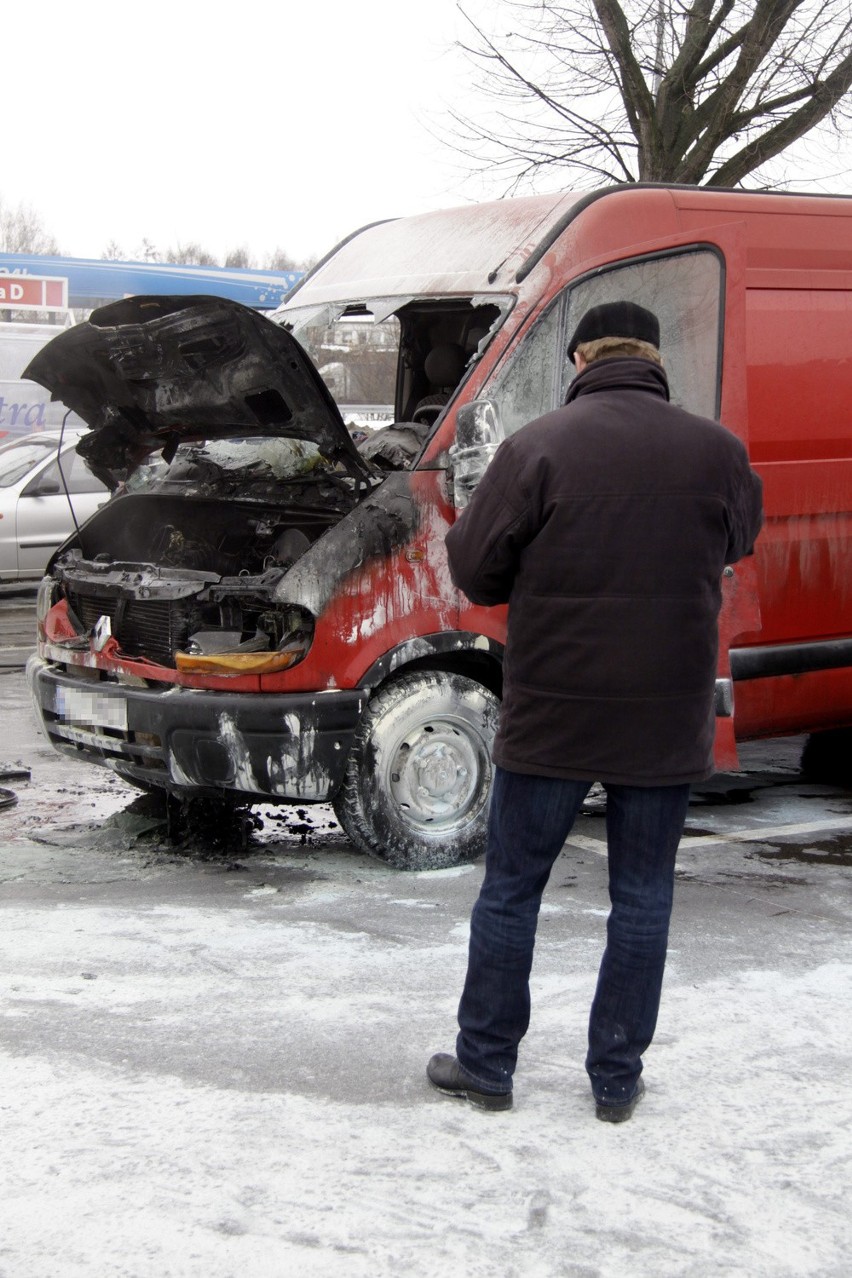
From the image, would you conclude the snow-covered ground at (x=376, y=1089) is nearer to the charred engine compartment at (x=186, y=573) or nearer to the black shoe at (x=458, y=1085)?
the black shoe at (x=458, y=1085)

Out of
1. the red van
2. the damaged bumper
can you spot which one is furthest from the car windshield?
the damaged bumper

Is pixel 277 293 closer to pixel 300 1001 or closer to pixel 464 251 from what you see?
pixel 464 251

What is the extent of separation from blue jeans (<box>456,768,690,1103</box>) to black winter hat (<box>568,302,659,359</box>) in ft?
3.20

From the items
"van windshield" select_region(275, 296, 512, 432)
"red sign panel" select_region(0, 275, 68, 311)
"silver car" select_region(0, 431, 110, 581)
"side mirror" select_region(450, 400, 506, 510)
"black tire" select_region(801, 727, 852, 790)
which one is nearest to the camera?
"side mirror" select_region(450, 400, 506, 510)

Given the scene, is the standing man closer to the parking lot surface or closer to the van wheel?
the parking lot surface

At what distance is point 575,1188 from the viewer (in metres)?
2.81

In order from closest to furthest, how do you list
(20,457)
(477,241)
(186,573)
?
(186,573) → (477,241) → (20,457)

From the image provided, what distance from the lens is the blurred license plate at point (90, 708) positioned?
502 cm

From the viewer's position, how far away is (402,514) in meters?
4.82

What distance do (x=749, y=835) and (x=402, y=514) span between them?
6.81 ft

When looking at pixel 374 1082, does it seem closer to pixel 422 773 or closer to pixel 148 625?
pixel 422 773

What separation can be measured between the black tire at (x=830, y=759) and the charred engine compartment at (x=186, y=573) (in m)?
2.92

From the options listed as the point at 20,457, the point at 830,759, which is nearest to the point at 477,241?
the point at 830,759

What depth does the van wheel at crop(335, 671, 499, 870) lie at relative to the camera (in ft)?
16.1
